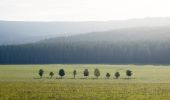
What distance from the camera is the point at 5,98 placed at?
186ft

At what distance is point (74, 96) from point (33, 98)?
5.73 metres

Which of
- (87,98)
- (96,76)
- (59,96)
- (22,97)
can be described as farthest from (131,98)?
(96,76)

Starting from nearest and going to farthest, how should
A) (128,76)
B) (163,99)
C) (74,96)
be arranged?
(163,99) < (74,96) < (128,76)

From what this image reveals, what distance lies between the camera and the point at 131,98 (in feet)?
185

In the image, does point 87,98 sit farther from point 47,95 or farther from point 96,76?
point 96,76

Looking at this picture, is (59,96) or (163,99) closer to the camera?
(163,99)

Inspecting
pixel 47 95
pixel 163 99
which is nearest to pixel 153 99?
pixel 163 99

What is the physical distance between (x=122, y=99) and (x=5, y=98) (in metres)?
14.5

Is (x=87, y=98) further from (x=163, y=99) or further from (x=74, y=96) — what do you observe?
(x=163, y=99)

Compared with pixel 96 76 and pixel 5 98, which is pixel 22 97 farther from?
pixel 96 76

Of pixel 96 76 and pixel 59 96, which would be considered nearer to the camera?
pixel 59 96

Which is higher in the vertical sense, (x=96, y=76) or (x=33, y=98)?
(x=96, y=76)

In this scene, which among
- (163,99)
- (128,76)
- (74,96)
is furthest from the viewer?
(128,76)

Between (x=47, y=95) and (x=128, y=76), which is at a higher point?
(x=128, y=76)
